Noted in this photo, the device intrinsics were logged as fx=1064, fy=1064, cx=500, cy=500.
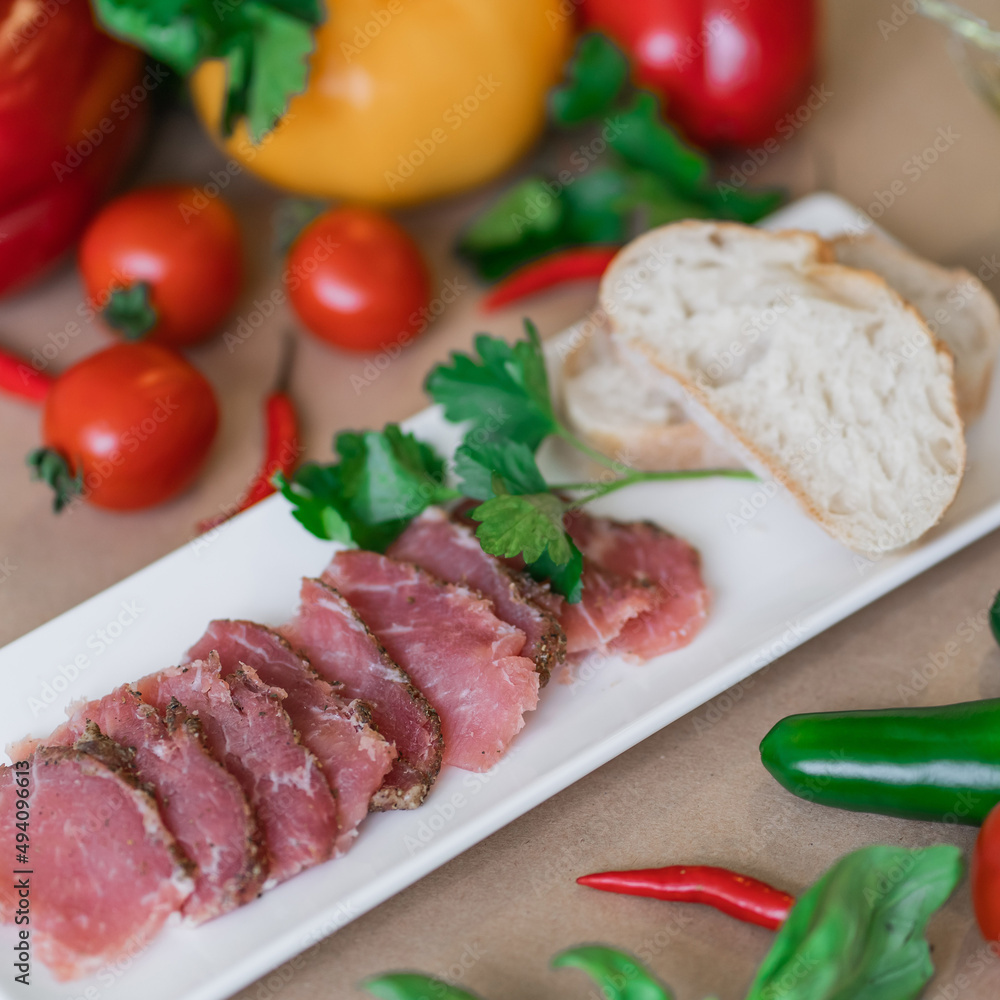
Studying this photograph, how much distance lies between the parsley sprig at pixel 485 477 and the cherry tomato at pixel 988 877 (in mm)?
792

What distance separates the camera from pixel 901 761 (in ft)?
6.01

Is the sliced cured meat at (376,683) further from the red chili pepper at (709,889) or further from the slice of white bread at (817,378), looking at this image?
the slice of white bread at (817,378)

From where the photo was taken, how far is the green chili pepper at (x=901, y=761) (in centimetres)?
182

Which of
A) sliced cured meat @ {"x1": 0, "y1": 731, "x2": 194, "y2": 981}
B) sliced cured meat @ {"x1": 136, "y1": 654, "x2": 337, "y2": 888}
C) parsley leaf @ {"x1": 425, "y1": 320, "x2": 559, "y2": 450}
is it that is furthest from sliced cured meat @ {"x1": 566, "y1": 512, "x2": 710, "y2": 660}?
sliced cured meat @ {"x1": 0, "y1": 731, "x2": 194, "y2": 981}

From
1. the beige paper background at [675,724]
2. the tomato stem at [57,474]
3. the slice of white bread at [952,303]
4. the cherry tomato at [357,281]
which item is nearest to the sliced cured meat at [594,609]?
the beige paper background at [675,724]

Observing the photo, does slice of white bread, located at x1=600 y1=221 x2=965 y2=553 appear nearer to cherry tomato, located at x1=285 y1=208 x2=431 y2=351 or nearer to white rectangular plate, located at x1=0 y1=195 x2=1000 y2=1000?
white rectangular plate, located at x1=0 y1=195 x2=1000 y2=1000

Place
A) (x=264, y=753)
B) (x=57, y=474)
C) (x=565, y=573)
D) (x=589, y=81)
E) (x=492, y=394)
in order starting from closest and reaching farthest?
(x=264, y=753) → (x=565, y=573) → (x=492, y=394) → (x=57, y=474) → (x=589, y=81)

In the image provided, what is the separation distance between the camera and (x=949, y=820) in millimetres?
1868

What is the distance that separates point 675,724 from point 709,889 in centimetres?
35

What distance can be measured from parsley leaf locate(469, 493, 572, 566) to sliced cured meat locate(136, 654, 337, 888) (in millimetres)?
474

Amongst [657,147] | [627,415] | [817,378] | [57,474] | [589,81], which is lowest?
[57,474]

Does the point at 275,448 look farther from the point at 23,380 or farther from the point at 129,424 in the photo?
the point at 23,380

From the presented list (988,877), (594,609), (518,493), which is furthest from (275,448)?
(988,877)

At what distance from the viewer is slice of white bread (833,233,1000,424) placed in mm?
2342
